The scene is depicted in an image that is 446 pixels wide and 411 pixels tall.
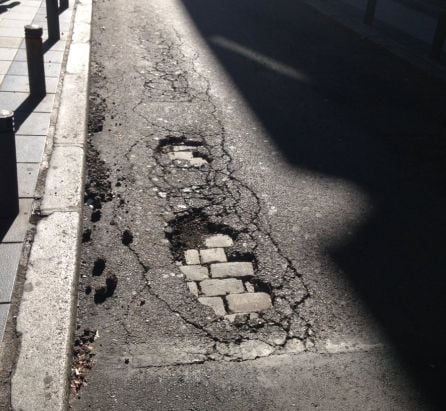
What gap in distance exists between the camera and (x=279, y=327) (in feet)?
12.8

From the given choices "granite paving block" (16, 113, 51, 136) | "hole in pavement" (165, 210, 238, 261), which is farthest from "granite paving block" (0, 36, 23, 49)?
"hole in pavement" (165, 210, 238, 261)

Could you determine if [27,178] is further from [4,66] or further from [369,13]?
[369,13]

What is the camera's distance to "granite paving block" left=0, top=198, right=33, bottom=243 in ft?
13.9

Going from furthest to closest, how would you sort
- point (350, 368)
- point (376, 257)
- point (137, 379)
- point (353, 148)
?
point (353, 148) → point (376, 257) → point (350, 368) → point (137, 379)

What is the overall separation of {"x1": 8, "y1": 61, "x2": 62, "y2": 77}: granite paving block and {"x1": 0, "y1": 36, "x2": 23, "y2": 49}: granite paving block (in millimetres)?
883

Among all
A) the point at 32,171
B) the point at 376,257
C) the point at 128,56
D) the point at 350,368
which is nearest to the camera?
the point at 350,368

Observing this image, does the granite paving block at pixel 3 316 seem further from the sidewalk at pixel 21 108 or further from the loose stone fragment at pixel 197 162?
the loose stone fragment at pixel 197 162

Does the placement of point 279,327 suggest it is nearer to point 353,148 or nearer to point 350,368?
point 350,368

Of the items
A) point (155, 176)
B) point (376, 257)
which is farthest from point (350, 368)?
point (155, 176)

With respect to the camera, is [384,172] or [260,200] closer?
[260,200]

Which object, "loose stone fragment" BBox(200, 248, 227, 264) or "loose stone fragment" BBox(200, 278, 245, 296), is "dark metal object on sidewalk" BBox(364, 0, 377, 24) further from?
"loose stone fragment" BBox(200, 278, 245, 296)

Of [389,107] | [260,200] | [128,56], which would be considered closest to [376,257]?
[260,200]

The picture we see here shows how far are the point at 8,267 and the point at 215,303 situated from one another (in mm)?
1498

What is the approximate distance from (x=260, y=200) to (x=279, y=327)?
5.64ft
